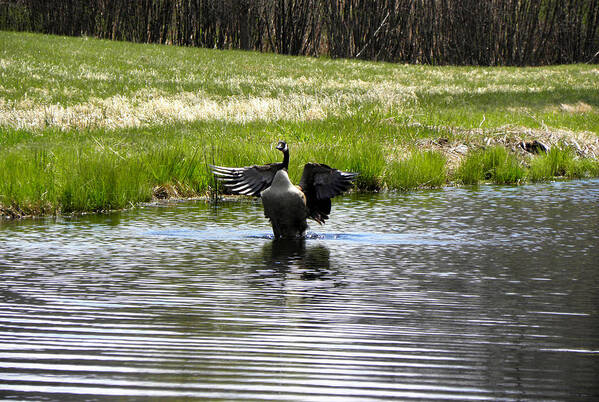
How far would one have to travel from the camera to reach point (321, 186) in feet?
32.6

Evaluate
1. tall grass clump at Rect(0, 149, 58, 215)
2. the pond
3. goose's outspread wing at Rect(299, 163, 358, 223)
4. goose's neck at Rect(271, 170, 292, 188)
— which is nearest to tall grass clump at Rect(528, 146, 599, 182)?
the pond

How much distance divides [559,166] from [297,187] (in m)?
9.29

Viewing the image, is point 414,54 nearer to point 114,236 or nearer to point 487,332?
point 114,236

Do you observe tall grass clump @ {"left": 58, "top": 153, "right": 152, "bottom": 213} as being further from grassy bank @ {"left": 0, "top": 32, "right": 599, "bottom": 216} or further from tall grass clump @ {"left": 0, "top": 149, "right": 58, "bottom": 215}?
tall grass clump @ {"left": 0, "top": 149, "right": 58, "bottom": 215}

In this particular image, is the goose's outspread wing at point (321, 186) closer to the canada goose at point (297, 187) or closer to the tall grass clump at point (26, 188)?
the canada goose at point (297, 187)

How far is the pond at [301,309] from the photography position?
4.34 meters

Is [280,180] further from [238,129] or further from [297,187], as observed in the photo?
[238,129]

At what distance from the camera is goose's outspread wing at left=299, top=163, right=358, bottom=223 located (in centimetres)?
986

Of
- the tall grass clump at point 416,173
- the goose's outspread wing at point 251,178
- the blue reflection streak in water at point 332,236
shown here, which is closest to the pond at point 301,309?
the blue reflection streak in water at point 332,236

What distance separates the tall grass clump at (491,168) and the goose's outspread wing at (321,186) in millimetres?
6644

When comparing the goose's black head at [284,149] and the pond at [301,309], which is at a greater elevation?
the goose's black head at [284,149]

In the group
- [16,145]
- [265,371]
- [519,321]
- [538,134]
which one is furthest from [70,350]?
[538,134]

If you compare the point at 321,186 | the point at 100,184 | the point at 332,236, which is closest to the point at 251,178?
the point at 321,186

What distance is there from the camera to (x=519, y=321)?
5789 millimetres
